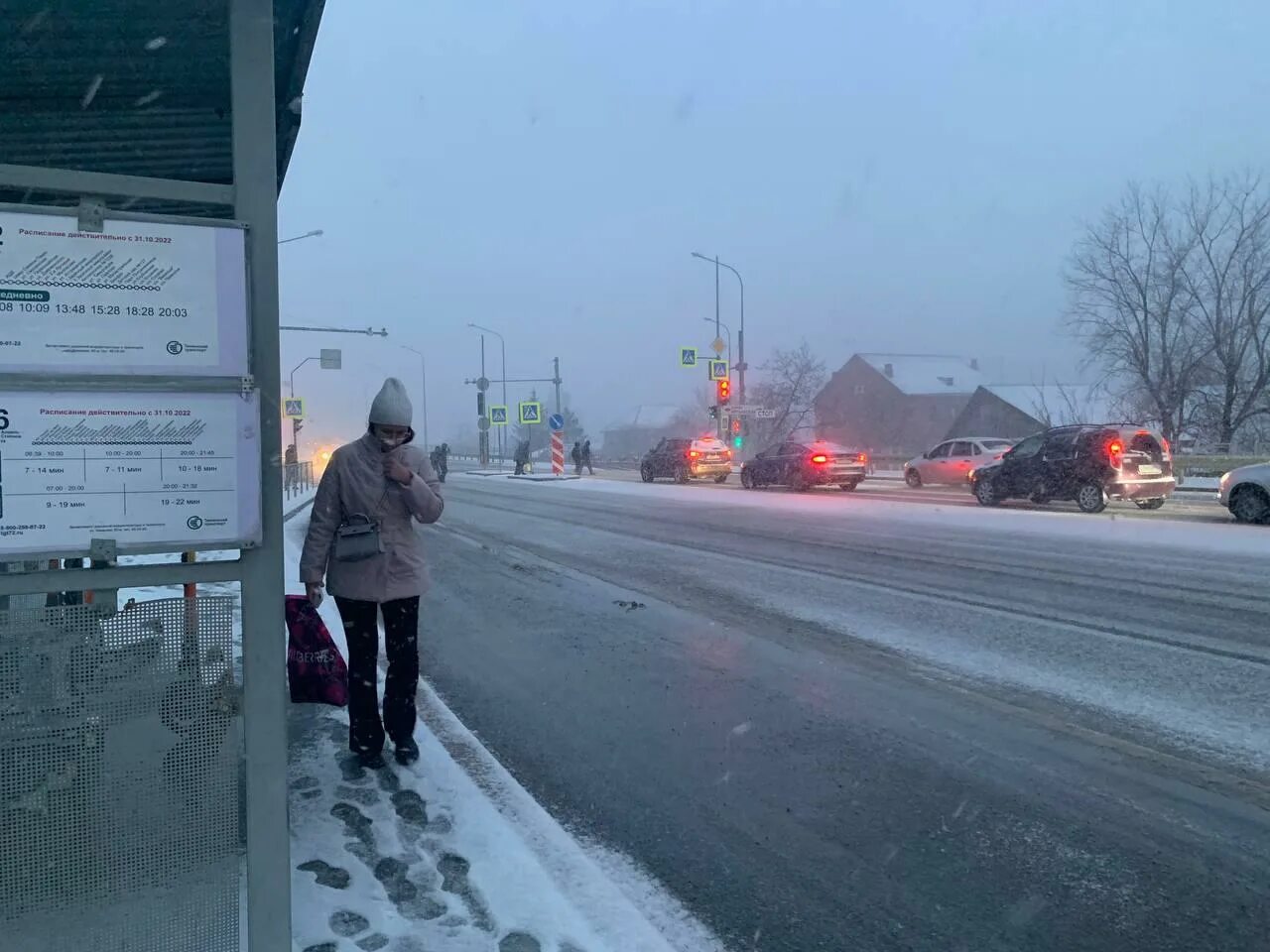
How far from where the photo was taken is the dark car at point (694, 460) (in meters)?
34.3

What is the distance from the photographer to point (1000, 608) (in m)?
9.06

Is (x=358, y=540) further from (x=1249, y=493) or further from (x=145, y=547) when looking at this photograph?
(x=1249, y=493)

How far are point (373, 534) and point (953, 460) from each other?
26.7 m

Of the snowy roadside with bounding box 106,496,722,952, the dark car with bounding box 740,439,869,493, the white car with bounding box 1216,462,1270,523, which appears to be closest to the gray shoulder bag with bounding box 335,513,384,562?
the snowy roadside with bounding box 106,496,722,952

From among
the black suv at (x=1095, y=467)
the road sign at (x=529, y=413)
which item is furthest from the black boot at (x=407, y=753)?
the road sign at (x=529, y=413)

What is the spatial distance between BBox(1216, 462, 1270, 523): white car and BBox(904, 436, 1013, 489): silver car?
36.3 ft

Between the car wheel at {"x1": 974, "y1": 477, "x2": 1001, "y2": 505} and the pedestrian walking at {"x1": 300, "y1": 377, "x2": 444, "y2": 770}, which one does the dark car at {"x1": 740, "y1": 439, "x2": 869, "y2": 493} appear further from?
the pedestrian walking at {"x1": 300, "y1": 377, "x2": 444, "y2": 770}

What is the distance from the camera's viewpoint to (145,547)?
8.63 ft

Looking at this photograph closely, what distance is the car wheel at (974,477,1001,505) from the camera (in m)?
21.4

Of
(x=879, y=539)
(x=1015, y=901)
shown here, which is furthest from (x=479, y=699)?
(x=879, y=539)

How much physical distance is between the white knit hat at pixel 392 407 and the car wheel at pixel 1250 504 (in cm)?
1630

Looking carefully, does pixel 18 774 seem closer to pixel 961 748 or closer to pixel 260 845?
pixel 260 845

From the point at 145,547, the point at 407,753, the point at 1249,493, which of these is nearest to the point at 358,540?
the point at 407,753

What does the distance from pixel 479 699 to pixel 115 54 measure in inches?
166
